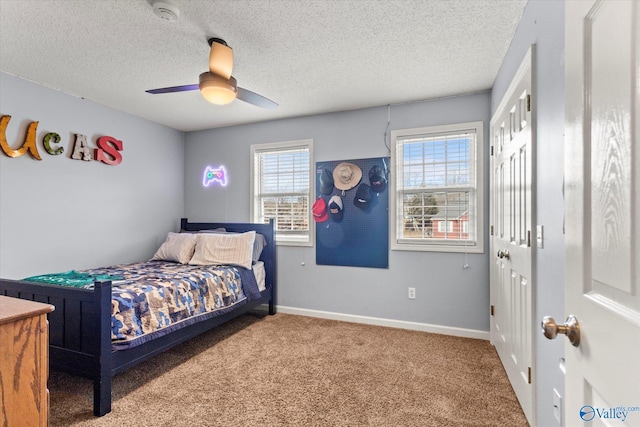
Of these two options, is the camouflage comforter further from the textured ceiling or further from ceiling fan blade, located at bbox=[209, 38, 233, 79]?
the textured ceiling

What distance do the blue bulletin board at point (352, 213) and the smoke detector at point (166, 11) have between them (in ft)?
6.94

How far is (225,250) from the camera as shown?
3.55 metres

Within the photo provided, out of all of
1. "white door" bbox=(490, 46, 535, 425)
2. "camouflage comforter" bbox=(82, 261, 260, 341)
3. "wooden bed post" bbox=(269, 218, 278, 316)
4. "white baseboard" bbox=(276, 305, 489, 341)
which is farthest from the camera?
"wooden bed post" bbox=(269, 218, 278, 316)

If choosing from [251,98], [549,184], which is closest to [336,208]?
[251,98]

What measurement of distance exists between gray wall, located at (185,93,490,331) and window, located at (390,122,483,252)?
0.36ft

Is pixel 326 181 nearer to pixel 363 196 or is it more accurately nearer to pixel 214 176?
pixel 363 196

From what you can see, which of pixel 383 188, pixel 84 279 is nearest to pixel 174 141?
pixel 84 279

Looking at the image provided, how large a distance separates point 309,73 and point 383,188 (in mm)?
1419

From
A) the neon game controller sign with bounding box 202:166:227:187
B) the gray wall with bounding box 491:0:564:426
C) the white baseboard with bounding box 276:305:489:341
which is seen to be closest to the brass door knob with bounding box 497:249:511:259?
the gray wall with bounding box 491:0:564:426

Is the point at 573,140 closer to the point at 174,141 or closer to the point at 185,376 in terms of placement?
the point at 185,376

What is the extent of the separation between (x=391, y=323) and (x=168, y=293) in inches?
88.7

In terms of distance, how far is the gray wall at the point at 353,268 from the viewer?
10.4 feet

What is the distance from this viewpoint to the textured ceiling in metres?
1.90

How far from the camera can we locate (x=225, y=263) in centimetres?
345
